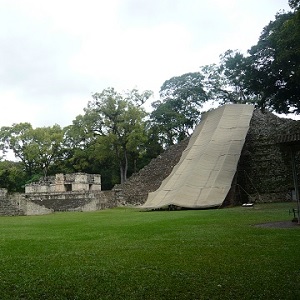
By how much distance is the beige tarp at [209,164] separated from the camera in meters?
22.8

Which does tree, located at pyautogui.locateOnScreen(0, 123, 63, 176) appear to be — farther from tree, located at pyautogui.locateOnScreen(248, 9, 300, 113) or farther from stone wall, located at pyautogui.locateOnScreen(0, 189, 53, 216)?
tree, located at pyautogui.locateOnScreen(248, 9, 300, 113)

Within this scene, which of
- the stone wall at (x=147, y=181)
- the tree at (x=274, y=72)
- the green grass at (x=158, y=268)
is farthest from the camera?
the stone wall at (x=147, y=181)

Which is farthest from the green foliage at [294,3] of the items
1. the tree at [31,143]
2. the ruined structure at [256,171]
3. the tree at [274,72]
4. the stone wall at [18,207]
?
the tree at [31,143]

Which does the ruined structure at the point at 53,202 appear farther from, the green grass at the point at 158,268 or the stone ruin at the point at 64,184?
the green grass at the point at 158,268

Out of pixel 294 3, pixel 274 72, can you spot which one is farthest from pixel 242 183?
pixel 294 3

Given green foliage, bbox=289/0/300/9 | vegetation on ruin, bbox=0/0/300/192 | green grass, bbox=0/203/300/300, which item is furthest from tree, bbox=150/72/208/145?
green grass, bbox=0/203/300/300

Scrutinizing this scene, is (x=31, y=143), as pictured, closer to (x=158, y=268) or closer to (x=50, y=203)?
(x=50, y=203)

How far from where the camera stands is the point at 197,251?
24.0ft

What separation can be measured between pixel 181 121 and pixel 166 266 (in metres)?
36.5

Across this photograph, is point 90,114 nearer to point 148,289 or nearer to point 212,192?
point 212,192

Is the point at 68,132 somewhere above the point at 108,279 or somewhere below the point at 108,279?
above

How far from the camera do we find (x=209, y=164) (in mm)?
26359

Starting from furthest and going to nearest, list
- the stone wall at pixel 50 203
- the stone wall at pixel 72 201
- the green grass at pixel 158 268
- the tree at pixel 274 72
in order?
the stone wall at pixel 72 201 < the stone wall at pixel 50 203 < the tree at pixel 274 72 < the green grass at pixel 158 268

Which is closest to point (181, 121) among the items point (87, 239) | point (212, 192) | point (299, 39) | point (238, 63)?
point (238, 63)
